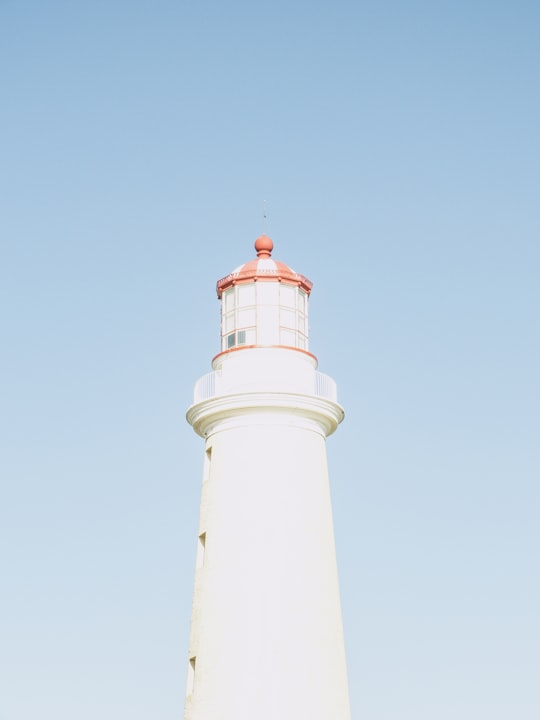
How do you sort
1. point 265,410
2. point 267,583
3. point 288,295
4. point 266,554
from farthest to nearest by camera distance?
point 288,295 < point 265,410 < point 266,554 < point 267,583

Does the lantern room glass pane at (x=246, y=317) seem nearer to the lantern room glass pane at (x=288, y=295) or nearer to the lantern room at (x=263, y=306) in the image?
the lantern room at (x=263, y=306)

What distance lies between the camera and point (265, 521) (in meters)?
23.8

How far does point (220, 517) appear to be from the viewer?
24.2m

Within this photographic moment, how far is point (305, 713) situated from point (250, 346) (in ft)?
22.4

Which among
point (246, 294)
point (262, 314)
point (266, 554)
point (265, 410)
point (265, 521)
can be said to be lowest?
point (266, 554)

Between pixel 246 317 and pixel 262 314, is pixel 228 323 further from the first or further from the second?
pixel 262 314

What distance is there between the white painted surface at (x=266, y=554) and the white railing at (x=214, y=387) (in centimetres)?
12

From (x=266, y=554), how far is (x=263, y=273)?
5.40 meters

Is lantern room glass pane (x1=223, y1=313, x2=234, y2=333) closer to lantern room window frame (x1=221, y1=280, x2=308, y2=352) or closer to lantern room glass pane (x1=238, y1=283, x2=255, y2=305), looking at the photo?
lantern room window frame (x1=221, y1=280, x2=308, y2=352)

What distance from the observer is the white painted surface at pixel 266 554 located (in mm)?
22922

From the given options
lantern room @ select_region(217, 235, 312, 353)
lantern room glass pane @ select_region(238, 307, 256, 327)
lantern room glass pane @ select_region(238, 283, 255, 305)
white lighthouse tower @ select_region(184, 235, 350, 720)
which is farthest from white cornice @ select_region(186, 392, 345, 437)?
lantern room glass pane @ select_region(238, 283, 255, 305)

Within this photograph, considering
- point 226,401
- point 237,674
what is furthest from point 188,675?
point 226,401

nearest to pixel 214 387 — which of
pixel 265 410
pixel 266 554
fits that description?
pixel 265 410

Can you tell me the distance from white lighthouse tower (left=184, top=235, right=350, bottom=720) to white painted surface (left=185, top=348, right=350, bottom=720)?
2 cm
